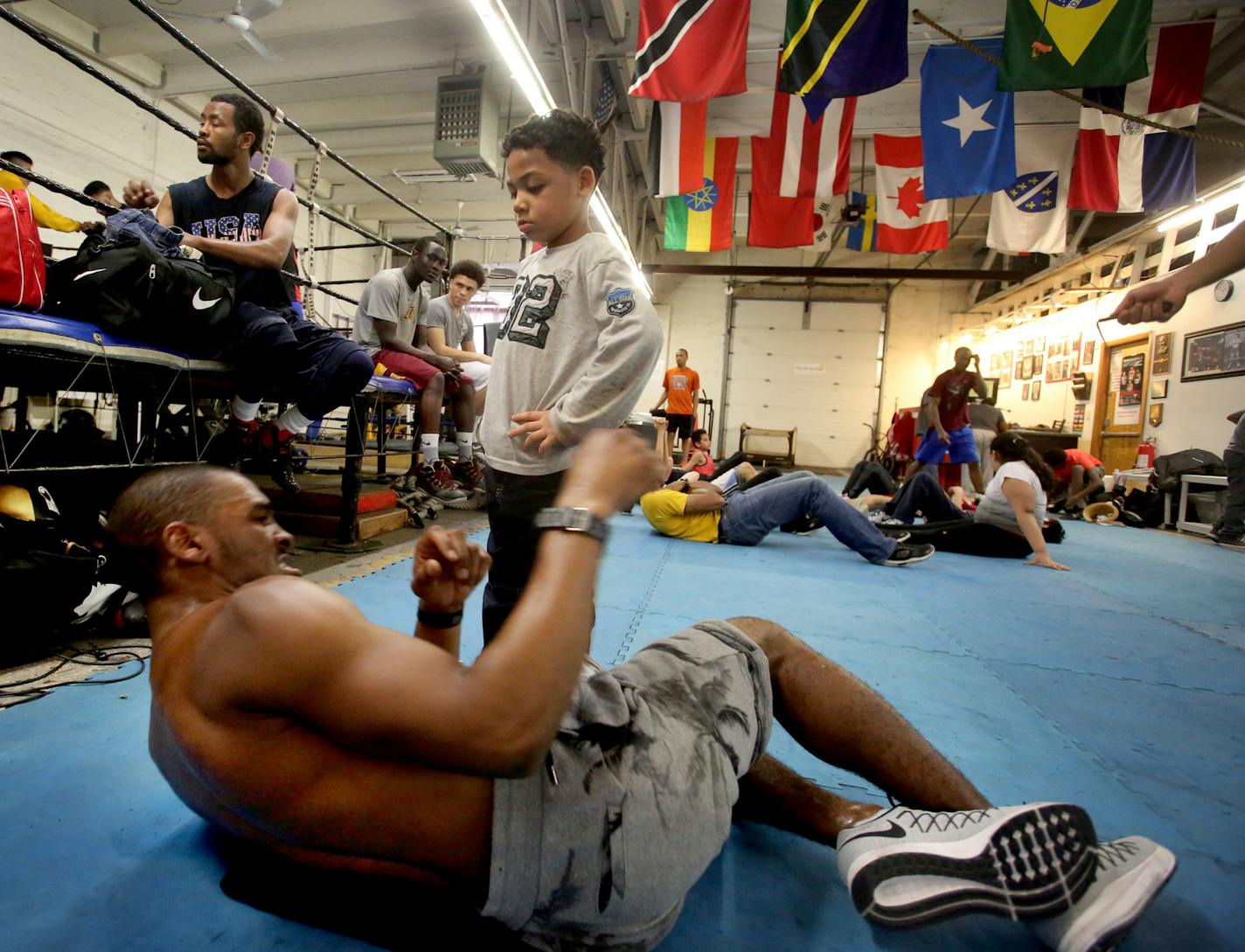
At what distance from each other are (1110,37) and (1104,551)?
4.40m

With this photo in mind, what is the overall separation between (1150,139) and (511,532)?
29.4 feet

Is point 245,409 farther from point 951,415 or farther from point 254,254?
point 951,415

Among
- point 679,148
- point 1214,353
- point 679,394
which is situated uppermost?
point 679,148

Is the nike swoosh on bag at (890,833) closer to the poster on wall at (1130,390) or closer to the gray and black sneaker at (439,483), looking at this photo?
the gray and black sneaker at (439,483)

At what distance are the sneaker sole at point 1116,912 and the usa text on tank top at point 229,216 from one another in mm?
3451

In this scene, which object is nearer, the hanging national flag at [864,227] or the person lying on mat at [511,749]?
the person lying on mat at [511,749]

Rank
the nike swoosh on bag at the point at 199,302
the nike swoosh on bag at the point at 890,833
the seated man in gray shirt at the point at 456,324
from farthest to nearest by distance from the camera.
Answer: the seated man in gray shirt at the point at 456,324, the nike swoosh on bag at the point at 199,302, the nike swoosh on bag at the point at 890,833

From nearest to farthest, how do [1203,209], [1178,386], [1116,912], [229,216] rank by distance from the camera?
[1116,912] < [229,216] < [1203,209] < [1178,386]

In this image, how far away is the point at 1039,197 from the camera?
7.60 meters

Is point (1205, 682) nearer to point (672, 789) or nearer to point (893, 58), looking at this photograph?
point (672, 789)

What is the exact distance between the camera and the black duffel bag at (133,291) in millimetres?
2227

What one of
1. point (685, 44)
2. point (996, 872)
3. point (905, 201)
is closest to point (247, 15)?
point (685, 44)

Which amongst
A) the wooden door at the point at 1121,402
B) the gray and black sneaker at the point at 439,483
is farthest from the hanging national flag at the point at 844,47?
the wooden door at the point at 1121,402

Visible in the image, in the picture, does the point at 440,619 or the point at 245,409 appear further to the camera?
the point at 245,409
